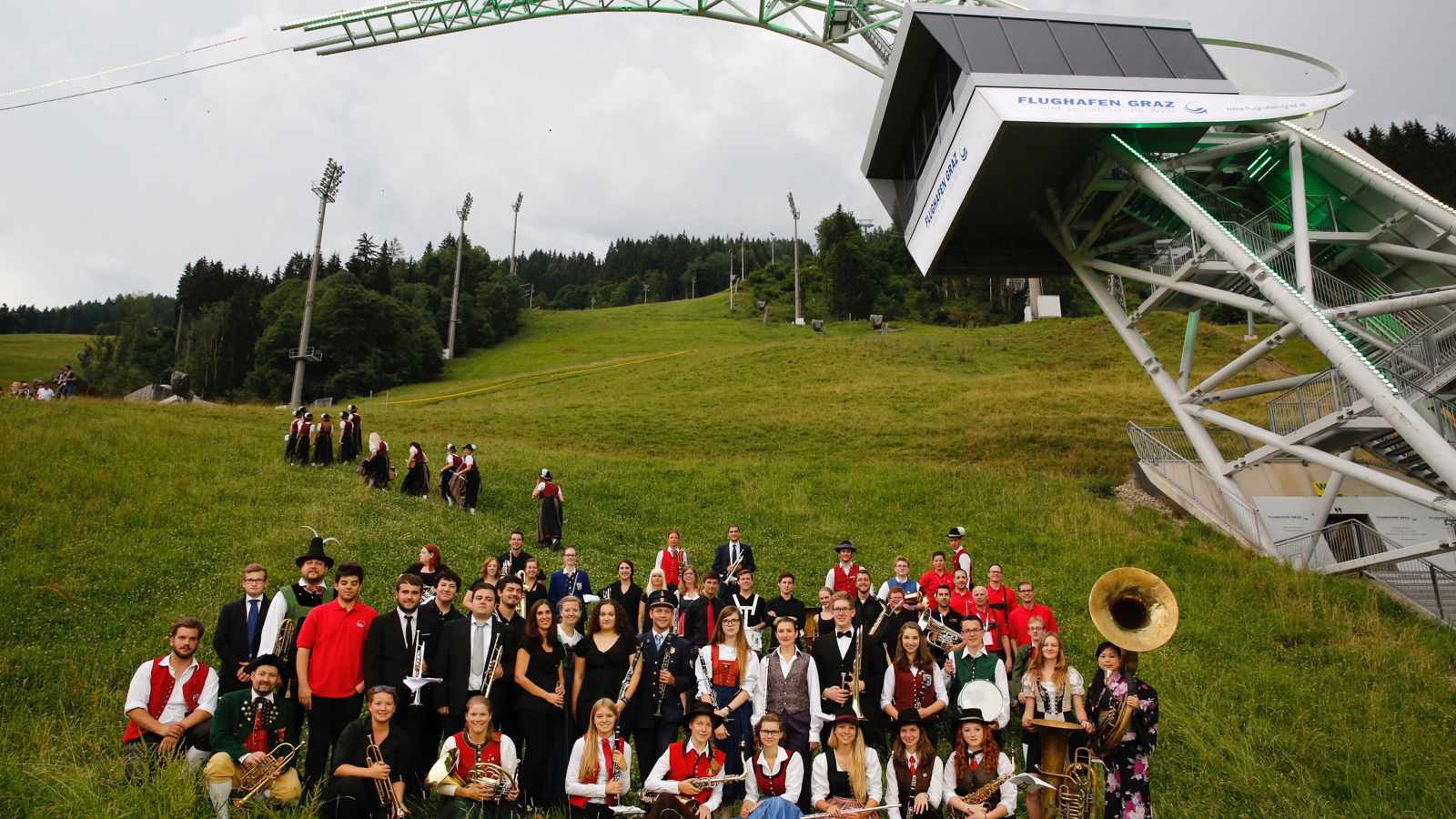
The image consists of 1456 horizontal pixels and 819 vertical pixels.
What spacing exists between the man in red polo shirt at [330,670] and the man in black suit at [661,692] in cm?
241

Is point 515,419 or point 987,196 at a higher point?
point 987,196

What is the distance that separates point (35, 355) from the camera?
108 meters

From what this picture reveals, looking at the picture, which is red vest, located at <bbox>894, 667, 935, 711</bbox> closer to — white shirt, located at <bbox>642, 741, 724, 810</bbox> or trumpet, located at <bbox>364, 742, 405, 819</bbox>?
white shirt, located at <bbox>642, 741, 724, 810</bbox>

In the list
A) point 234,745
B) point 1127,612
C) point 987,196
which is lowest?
point 234,745

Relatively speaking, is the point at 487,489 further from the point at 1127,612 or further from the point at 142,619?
the point at 1127,612

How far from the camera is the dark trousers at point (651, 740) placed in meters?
7.39

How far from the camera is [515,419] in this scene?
38000mm

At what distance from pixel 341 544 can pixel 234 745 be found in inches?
375

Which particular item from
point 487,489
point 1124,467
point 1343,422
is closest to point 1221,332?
point 1124,467

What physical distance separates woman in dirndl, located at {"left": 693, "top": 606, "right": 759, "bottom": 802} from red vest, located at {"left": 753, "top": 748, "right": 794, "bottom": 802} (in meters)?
0.86

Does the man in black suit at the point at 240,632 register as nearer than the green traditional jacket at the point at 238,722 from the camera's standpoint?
No

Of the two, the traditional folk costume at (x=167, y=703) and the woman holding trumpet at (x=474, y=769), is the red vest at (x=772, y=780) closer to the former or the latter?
the woman holding trumpet at (x=474, y=769)

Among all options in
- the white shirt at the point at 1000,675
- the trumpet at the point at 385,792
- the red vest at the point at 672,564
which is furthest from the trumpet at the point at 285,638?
the white shirt at the point at 1000,675

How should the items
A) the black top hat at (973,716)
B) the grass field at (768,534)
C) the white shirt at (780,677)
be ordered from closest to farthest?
the black top hat at (973,716) < the white shirt at (780,677) < the grass field at (768,534)
